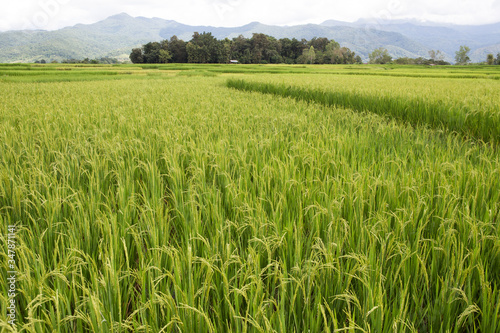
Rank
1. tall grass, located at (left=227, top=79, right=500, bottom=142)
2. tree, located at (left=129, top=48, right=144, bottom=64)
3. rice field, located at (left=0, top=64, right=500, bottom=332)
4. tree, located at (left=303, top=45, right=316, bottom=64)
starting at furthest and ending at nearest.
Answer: tree, located at (left=303, top=45, right=316, bottom=64), tree, located at (left=129, top=48, right=144, bottom=64), tall grass, located at (left=227, top=79, right=500, bottom=142), rice field, located at (left=0, top=64, right=500, bottom=332)

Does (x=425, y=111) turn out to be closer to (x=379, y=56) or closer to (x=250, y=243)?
(x=250, y=243)

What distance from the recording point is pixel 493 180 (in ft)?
6.89

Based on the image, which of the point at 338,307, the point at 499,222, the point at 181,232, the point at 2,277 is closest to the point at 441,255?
the point at 499,222

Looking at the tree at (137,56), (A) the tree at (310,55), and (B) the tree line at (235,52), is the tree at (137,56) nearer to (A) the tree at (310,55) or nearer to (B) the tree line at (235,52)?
(B) the tree line at (235,52)

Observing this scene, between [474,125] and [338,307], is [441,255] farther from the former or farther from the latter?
[474,125]

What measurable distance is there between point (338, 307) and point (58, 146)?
133 inches

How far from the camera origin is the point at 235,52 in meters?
84.2

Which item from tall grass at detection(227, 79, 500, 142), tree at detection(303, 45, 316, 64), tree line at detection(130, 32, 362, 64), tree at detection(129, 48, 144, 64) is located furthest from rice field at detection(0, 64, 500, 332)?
tree at detection(303, 45, 316, 64)

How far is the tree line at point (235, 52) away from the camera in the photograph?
236 feet

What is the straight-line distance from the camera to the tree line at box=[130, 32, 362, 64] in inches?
2837

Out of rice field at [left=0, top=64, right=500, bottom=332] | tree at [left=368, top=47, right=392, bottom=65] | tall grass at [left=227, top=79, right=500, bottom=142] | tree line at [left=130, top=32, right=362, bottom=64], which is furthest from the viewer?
tree at [left=368, top=47, right=392, bottom=65]

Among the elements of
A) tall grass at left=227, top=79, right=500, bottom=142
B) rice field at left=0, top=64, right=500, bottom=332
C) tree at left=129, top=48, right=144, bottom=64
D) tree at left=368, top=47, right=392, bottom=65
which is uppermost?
tree at left=368, top=47, right=392, bottom=65

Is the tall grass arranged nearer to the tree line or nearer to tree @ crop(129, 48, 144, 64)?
the tree line

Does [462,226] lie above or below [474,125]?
below
